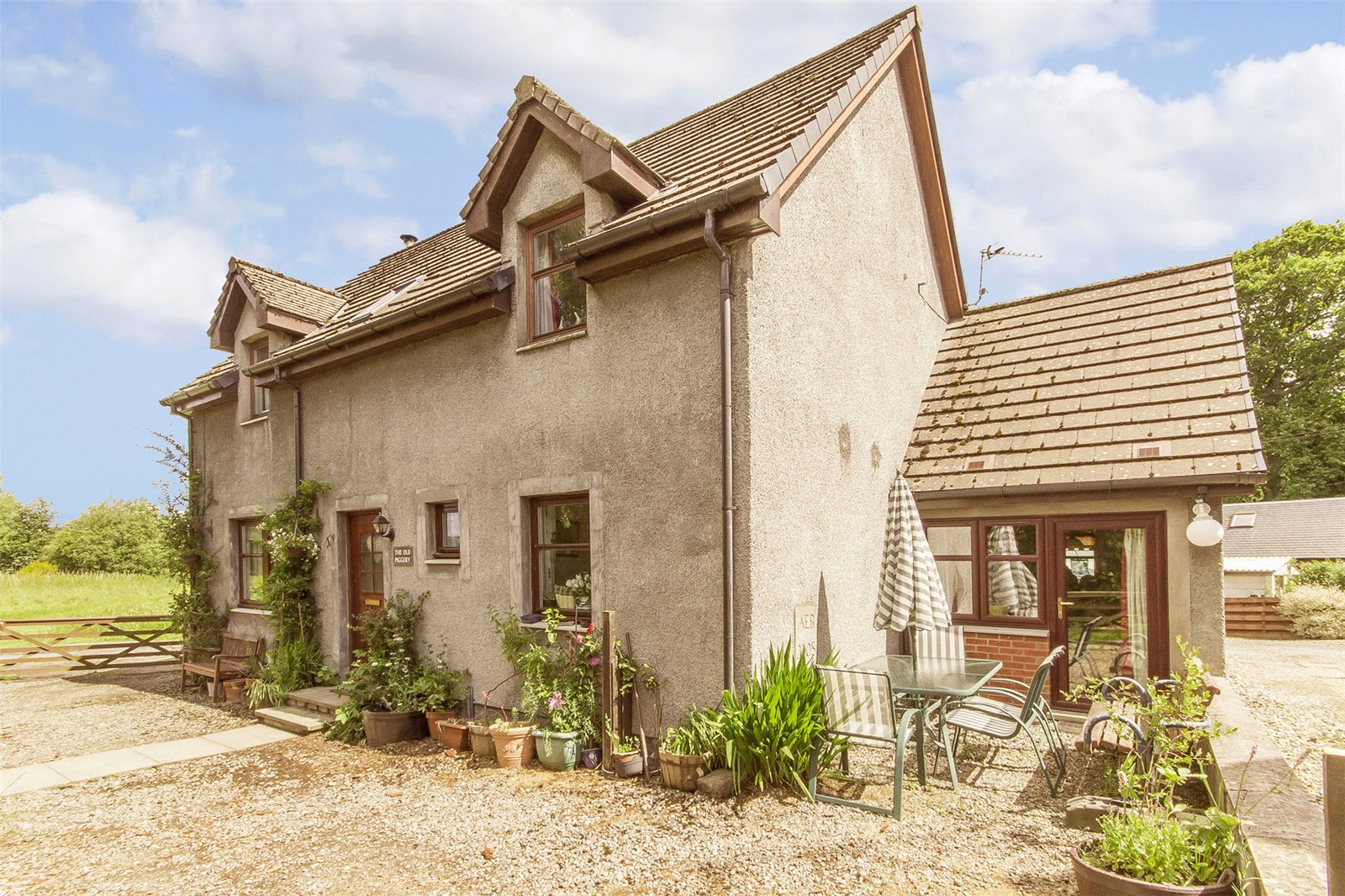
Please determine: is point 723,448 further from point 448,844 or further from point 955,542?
point 955,542

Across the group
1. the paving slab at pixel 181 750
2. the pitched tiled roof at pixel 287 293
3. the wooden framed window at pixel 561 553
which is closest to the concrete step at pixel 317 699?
the paving slab at pixel 181 750

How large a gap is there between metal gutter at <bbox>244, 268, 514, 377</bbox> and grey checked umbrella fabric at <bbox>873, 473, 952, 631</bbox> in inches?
209

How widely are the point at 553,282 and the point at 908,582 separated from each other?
529 cm

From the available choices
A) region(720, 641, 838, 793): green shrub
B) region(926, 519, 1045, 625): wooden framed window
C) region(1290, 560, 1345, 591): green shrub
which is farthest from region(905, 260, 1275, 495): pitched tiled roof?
region(1290, 560, 1345, 591): green shrub

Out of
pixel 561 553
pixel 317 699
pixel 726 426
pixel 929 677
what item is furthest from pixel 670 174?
pixel 317 699

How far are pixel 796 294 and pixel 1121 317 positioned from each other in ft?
20.5

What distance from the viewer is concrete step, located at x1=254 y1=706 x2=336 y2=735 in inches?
373

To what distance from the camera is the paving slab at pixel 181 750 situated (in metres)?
8.63

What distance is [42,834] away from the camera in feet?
21.1

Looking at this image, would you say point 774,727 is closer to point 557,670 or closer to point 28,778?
point 557,670

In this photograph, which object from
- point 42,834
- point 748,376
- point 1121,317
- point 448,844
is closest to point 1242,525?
point 1121,317

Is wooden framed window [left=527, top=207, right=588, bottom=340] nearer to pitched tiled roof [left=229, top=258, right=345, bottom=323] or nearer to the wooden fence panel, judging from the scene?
pitched tiled roof [left=229, top=258, right=345, bottom=323]

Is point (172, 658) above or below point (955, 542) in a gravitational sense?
below

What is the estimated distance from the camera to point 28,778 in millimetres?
8094
